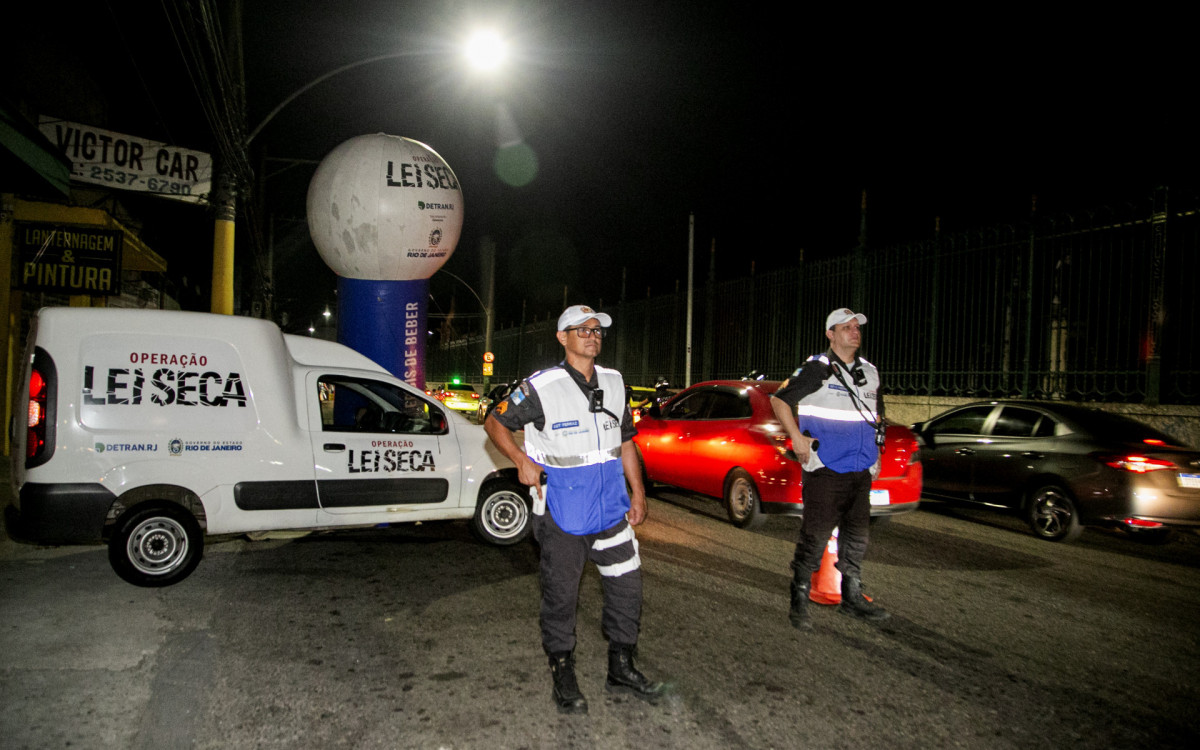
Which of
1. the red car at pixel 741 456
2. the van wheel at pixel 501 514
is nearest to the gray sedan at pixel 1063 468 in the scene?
the red car at pixel 741 456

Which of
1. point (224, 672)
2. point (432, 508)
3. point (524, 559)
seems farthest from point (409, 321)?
point (224, 672)

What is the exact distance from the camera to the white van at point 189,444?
5.15 meters

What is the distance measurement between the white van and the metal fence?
30.6ft

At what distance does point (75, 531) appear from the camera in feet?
16.9

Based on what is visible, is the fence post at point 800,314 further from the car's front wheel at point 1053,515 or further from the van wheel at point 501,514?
the van wheel at point 501,514

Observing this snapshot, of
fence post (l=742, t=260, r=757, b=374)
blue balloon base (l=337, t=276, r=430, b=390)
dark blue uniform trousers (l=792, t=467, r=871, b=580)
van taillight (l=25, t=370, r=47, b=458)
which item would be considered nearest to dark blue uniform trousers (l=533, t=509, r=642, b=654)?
dark blue uniform trousers (l=792, t=467, r=871, b=580)

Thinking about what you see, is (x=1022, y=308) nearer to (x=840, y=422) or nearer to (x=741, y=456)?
(x=741, y=456)

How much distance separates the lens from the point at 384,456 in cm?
636

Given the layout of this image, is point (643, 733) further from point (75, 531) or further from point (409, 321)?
point (409, 321)

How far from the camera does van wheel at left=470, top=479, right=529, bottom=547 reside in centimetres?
678

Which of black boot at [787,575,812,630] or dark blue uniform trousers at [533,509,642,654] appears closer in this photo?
dark blue uniform trousers at [533,509,642,654]

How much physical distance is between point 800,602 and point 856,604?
1.35 feet

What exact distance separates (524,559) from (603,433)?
314cm

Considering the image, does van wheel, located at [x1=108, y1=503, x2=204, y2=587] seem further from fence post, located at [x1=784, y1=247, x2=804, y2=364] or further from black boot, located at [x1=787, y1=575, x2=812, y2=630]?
fence post, located at [x1=784, y1=247, x2=804, y2=364]
